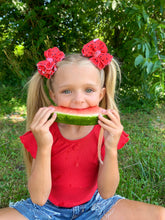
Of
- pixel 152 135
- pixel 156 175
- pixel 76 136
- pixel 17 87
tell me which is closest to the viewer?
pixel 76 136

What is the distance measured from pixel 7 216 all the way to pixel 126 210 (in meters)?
0.98

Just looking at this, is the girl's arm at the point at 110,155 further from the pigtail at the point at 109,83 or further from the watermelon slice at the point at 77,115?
the pigtail at the point at 109,83

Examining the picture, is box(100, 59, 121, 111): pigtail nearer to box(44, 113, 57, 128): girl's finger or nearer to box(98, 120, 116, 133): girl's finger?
box(98, 120, 116, 133): girl's finger

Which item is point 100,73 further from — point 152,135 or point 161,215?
point 152,135

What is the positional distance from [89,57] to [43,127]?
806 mm

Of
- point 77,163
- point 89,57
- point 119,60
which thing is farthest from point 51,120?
point 119,60

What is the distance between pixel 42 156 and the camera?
1829 mm

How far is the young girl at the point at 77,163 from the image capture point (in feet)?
6.28

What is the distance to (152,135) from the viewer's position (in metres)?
4.48

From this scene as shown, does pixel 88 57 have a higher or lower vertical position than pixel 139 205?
higher

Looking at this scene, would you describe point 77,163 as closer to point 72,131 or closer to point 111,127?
point 72,131

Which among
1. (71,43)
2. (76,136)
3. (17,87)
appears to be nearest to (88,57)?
(76,136)

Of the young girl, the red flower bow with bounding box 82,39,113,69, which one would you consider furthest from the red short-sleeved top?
the red flower bow with bounding box 82,39,113,69

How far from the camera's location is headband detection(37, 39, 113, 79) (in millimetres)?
2082
